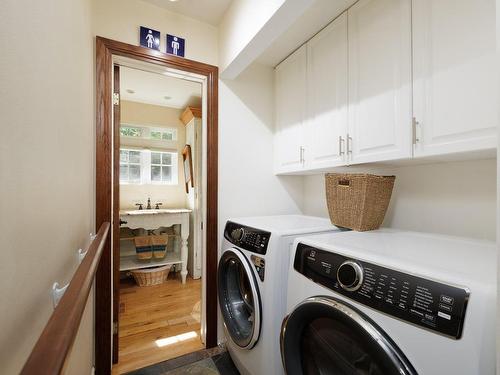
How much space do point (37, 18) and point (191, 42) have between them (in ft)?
4.91

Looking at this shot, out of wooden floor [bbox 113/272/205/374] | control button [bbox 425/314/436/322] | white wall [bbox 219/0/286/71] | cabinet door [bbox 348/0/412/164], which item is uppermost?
white wall [bbox 219/0/286/71]

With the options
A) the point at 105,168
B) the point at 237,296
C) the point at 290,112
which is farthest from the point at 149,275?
the point at 290,112

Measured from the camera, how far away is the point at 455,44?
959 mm

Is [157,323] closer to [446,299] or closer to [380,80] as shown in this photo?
[446,299]

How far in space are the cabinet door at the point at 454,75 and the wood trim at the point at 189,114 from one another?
2587 mm

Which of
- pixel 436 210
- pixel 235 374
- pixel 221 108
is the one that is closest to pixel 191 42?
pixel 221 108

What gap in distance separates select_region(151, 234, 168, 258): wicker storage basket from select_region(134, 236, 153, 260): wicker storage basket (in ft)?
0.19

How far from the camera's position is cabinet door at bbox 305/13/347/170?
148 cm

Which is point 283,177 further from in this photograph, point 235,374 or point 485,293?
point 485,293

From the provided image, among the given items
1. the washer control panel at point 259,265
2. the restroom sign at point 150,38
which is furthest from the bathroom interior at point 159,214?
the washer control panel at point 259,265

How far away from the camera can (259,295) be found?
3.99ft

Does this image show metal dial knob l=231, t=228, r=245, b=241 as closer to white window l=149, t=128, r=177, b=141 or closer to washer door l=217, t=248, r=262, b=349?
washer door l=217, t=248, r=262, b=349

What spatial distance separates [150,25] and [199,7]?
36 cm

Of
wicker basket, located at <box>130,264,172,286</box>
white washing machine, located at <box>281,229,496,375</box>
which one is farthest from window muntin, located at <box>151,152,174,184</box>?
white washing machine, located at <box>281,229,496,375</box>
